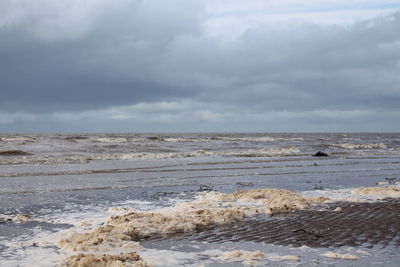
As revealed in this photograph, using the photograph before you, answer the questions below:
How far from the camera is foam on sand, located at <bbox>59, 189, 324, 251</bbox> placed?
7.20 m

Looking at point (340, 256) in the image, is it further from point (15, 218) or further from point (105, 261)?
point (15, 218)

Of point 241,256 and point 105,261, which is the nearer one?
point 105,261

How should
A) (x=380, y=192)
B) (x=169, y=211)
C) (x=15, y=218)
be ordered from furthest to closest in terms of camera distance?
(x=380, y=192) < (x=169, y=211) < (x=15, y=218)

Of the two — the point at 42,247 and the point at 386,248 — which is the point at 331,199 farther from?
the point at 42,247

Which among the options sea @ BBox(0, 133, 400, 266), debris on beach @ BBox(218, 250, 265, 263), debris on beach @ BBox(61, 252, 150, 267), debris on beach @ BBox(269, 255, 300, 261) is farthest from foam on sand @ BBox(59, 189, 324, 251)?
debris on beach @ BBox(269, 255, 300, 261)

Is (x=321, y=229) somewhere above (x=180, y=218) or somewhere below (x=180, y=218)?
A: below

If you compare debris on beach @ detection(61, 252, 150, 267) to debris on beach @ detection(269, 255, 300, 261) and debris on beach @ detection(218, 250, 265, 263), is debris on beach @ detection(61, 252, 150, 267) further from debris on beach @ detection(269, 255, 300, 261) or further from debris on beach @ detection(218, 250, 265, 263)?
debris on beach @ detection(269, 255, 300, 261)

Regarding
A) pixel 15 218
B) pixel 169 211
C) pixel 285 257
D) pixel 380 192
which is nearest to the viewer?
pixel 285 257

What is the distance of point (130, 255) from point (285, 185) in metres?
10.7

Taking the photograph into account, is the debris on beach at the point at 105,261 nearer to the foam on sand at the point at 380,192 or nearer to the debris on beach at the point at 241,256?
the debris on beach at the point at 241,256

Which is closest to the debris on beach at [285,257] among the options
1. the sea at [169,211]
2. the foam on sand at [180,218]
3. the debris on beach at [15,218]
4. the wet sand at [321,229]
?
the sea at [169,211]

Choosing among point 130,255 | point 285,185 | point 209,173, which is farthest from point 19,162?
point 130,255

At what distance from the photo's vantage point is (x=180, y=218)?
8.79 metres

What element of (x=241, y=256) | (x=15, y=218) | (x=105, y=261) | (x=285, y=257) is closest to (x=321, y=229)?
(x=285, y=257)
